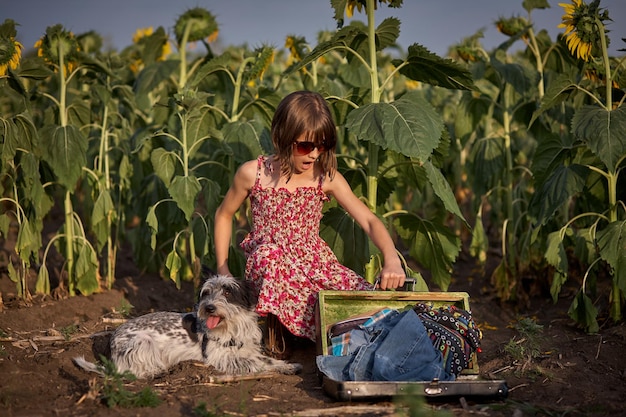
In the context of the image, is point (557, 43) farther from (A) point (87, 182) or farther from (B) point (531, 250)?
(A) point (87, 182)

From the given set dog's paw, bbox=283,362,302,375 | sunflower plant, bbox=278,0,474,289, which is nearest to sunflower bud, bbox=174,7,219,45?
sunflower plant, bbox=278,0,474,289

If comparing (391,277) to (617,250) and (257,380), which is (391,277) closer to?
(257,380)

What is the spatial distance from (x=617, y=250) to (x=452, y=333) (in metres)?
1.51

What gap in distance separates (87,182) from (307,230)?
2.46 meters

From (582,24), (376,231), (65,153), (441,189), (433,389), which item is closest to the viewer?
(433,389)

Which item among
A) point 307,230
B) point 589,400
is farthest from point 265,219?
point 589,400

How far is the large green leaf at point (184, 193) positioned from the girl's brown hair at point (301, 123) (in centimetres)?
104

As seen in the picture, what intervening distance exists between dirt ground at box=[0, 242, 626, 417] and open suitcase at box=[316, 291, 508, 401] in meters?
0.05

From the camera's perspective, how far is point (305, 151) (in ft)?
13.3

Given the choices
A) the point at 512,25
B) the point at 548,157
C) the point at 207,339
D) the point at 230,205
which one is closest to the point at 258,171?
the point at 230,205

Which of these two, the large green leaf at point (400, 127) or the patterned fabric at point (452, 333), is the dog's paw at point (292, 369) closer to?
the patterned fabric at point (452, 333)

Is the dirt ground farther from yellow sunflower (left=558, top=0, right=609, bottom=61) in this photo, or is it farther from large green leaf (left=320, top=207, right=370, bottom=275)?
yellow sunflower (left=558, top=0, right=609, bottom=61)

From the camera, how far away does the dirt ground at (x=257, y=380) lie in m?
3.28

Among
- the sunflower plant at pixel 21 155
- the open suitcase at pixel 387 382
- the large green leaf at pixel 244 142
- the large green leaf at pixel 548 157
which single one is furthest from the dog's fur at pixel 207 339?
the large green leaf at pixel 548 157
